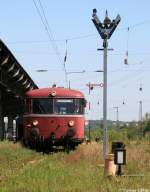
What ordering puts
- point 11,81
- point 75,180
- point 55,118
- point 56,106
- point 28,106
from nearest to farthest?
point 75,180
point 55,118
point 56,106
point 28,106
point 11,81

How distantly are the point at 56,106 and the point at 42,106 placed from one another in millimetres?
675

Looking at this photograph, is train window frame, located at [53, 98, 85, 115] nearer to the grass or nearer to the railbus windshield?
the railbus windshield

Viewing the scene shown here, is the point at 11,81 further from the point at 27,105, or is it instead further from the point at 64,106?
the point at 64,106

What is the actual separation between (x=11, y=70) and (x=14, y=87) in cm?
698

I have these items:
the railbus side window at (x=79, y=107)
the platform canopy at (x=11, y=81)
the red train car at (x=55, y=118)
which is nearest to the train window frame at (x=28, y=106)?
the red train car at (x=55, y=118)

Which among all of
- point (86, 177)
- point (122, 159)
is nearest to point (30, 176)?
point (86, 177)

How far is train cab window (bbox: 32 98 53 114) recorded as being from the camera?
28.5 metres

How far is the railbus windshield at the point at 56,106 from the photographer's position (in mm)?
28441

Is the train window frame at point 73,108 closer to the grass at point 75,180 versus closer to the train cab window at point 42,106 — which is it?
the train cab window at point 42,106

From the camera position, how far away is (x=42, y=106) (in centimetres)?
2875

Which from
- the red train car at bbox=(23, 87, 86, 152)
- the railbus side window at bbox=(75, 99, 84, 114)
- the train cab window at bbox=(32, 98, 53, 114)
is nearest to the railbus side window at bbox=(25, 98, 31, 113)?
the red train car at bbox=(23, 87, 86, 152)

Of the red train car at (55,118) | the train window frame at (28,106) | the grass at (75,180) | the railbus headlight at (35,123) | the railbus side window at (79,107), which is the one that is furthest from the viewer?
the train window frame at (28,106)

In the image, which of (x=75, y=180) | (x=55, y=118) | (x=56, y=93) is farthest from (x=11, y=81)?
(x=75, y=180)

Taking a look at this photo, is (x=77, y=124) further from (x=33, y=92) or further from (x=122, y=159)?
(x=122, y=159)
